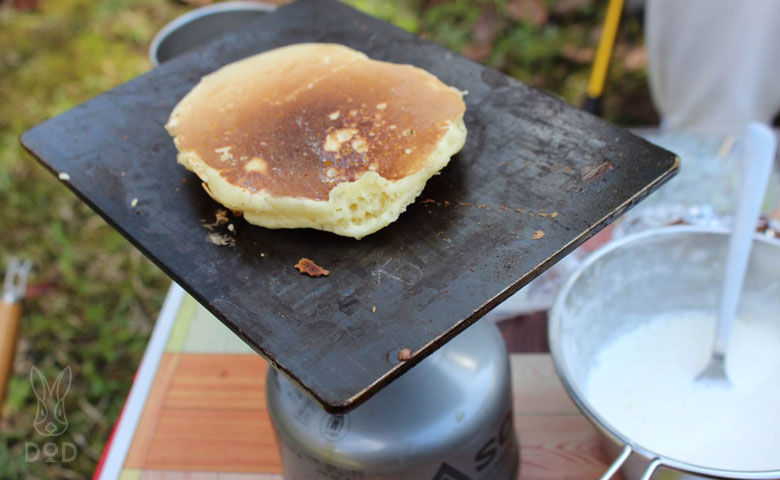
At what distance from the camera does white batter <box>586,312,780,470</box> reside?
0.89 m

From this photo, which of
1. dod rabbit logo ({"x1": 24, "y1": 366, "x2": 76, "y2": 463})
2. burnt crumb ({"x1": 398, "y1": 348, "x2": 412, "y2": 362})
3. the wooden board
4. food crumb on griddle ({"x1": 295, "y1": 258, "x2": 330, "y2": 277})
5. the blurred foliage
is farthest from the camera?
the blurred foliage

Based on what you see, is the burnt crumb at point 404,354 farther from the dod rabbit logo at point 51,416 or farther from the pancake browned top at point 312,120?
the dod rabbit logo at point 51,416

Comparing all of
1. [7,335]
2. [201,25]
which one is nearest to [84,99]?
[201,25]

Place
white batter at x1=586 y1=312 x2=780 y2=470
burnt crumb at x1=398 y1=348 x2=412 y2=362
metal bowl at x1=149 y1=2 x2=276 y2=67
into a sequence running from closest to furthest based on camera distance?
burnt crumb at x1=398 y1=348 x2=412 y2=362 → white batter at x1=586 y1=312 x2=780 y2=470 → metal bowl at x1=149 y1=2 x2=276 y2=67

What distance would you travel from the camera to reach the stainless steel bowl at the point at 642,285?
0.95 meters

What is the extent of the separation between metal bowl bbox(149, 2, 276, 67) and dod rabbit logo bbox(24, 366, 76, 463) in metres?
0.96

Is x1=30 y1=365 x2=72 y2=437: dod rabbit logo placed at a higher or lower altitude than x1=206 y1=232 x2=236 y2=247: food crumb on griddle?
lower

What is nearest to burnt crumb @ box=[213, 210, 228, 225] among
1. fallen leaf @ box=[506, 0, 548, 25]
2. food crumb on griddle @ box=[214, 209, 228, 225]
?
food crumb on griddle @ box=[214, 209, 228, 225]

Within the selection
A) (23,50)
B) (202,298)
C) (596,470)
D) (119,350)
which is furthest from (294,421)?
(23,50)

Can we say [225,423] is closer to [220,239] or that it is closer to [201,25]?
[220,239]

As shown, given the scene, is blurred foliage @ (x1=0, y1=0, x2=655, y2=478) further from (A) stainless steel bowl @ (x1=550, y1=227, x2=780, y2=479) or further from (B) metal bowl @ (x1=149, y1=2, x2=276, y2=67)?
(A) stainless steel bowl @ (x1=550, y1=227, x2=780, y2=479)

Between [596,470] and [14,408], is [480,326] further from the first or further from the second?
[14,408]

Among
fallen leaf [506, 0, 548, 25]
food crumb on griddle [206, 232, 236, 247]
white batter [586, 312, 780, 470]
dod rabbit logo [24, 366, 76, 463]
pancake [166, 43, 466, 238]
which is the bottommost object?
dod rabbit logo [24, 366, 76, 463]

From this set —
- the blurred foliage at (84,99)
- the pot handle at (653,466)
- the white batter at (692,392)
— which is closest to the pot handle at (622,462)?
the pot handle at (653,466)
